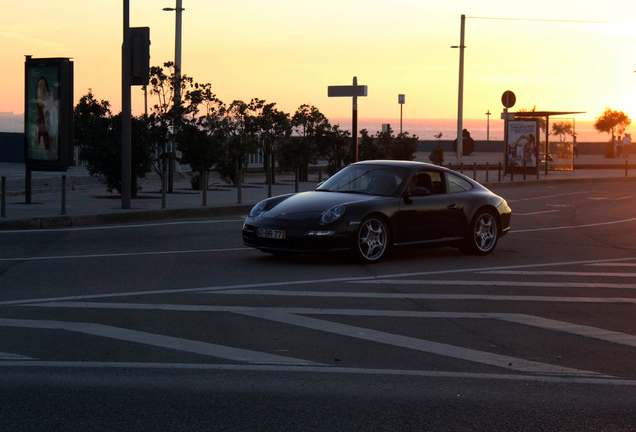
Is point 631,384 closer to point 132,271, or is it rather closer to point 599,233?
point 132,271

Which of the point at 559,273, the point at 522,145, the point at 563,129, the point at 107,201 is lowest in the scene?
the point at 559,273

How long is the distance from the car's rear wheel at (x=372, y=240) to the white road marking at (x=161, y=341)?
4677 millimetres

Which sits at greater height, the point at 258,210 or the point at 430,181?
the point at 430,181

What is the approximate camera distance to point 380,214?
11.8m

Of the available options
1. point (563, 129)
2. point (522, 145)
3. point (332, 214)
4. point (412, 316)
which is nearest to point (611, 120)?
point (563, 129)

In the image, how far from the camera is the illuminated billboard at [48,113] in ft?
62.9

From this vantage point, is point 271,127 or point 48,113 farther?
point 271,127

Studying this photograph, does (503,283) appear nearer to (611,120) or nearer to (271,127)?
(271,127)

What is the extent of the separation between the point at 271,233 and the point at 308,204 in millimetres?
637

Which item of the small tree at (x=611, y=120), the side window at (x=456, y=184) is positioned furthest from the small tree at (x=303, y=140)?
the small tree at (x=611, y=120)

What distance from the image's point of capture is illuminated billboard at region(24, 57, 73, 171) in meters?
19.2

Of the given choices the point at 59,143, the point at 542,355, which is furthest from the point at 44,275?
the point at 59,143

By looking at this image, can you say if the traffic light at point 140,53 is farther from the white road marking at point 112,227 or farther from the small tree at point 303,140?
the small tree at point 303,140

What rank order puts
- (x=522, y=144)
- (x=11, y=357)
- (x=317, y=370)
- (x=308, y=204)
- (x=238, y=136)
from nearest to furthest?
(x=317, y=370), (x=11, y=357), (x=308, y=204), (x=238, y=136), (x=522, y=144)
